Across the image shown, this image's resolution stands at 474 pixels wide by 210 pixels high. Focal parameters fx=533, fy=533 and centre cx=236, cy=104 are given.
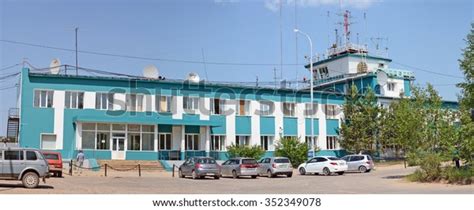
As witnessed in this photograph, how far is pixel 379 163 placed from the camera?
50.6 m

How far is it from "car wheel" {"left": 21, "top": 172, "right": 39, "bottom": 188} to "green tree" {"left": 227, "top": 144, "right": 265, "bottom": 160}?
26608 millimetres

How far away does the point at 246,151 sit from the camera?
151 ft

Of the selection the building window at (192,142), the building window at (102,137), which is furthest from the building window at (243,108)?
the building window at (102,137)

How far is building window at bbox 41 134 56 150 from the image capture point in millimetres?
42041

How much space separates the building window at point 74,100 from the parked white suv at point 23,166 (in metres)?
22.8

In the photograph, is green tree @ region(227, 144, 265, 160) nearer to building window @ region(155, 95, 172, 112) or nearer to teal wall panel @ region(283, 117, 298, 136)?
teal wall panel @ region(283, 117, 298, 136)

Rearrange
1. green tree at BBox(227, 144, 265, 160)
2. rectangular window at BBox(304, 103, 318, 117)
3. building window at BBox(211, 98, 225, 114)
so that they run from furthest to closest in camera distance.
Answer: rectangular window at BBox(304, 103, 318, 117), building window at BBox(211, 98, 225, 114), green tree at BBox(227, 144, 265, 160)

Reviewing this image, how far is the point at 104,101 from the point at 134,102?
2.54 m

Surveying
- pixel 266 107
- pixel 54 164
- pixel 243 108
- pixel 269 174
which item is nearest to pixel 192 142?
pixel 243 108

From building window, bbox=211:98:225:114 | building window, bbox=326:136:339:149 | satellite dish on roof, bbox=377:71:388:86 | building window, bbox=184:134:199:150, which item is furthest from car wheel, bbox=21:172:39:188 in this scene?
satellite dish on roof, bbox=377:71:388:86

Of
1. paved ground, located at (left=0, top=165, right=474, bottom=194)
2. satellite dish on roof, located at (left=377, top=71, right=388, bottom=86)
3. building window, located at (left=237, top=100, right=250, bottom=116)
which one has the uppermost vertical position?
satellite dish on roof, located at (left=377, top=71, right=388, bottom=86)

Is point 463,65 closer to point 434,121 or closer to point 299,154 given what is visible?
point 434,121

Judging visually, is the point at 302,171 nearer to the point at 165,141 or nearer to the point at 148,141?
the point at 165,141
